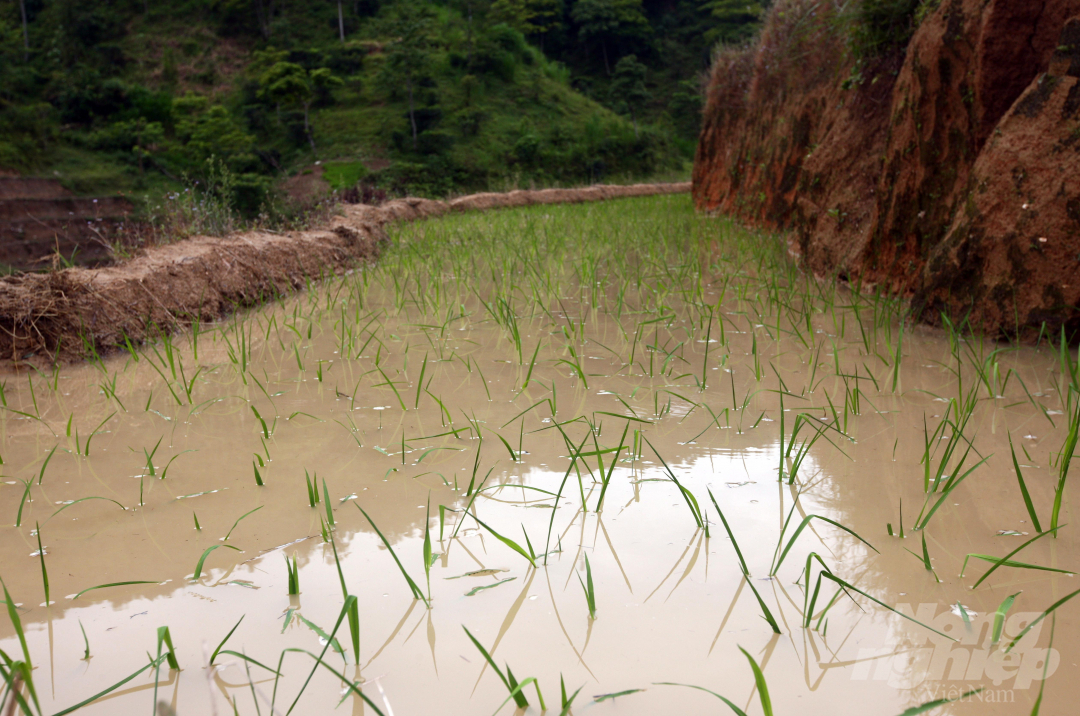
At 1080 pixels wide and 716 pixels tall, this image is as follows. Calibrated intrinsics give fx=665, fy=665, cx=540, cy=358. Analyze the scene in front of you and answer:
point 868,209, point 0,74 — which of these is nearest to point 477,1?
point 0,74

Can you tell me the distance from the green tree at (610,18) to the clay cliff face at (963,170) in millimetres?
36656

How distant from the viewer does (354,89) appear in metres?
33.8

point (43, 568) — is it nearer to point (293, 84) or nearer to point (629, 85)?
point (293, 84)

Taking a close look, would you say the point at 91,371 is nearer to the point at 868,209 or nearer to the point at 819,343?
the point at 819,343

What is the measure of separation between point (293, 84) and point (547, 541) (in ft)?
108

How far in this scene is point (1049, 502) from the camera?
1.45 m

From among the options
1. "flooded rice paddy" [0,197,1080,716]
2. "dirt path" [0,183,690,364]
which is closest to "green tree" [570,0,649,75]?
"dirt path" [0,183,690,364]

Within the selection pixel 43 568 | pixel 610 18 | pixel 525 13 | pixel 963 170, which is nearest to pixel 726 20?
pixel 610 18

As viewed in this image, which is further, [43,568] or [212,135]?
[212,135]

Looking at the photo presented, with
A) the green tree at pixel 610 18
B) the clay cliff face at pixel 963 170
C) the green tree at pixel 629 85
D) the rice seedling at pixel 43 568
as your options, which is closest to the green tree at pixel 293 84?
the green tree at pixel 629 85

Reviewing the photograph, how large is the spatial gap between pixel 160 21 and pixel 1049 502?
165ft

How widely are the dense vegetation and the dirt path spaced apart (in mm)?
18869

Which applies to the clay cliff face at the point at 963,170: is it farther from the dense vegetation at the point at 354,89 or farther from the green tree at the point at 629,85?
the green tree at the point at 629,85

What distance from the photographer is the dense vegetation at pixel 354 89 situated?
2856cm
